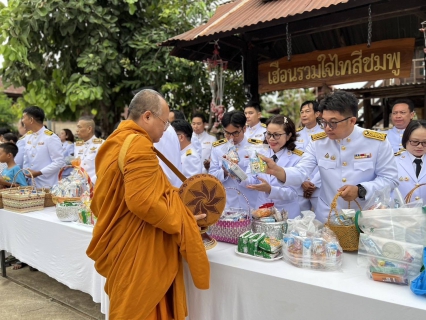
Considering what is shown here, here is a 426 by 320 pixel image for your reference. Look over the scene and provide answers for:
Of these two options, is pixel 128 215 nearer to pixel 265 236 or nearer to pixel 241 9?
pixel 265 236

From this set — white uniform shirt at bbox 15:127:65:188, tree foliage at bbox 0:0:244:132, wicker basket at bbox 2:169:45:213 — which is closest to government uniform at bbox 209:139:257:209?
wicker basket at bbox 2:169:45:213

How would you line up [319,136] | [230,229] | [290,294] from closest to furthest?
[290,294] < [230,229] < [319,136]

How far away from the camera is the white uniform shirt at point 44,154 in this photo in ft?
15.9

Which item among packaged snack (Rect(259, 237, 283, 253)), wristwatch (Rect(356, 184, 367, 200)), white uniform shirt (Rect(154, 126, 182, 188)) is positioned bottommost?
packaged snack (Rect(259, 237, 283, 253))

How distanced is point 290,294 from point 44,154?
4131 millimetres

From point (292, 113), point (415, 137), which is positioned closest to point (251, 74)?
point (415, 137)

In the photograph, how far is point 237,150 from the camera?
3590 mm

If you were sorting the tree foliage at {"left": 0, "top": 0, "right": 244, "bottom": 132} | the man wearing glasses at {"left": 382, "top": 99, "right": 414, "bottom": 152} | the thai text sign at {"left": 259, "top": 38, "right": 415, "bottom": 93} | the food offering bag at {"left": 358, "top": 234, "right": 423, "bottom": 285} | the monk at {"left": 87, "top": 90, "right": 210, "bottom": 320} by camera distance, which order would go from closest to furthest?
the food offering bag at {"left": 358, "top": 234, "right": 423, "bottom": 285}
the monk at {"left": 87, "top": 90, "right": 210, "bottom": 320}
the man wearing glasses at {"left": 382, "top": 99, "right": 414, "bottom": 152}
the thai text sign at {"left": 259, "top": 38, "right": 415, "bottom": 93}
the tree foliage at {"left": 0, "top": 0, "right": 244, "bottom": 132}

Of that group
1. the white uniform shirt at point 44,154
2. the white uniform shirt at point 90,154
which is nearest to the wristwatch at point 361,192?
the white uniform shirt at point 90,154

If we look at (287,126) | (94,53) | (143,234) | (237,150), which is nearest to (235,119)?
(237,150)

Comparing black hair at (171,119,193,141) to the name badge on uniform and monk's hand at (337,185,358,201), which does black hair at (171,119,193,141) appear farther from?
monk's hand at (337,185,358,201)

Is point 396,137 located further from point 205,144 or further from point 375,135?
point 205,144

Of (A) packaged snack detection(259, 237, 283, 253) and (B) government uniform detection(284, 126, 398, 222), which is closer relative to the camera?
(A) packaged snack detection(259, 237, 283, 253)

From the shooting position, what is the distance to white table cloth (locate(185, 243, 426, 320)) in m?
1.54
